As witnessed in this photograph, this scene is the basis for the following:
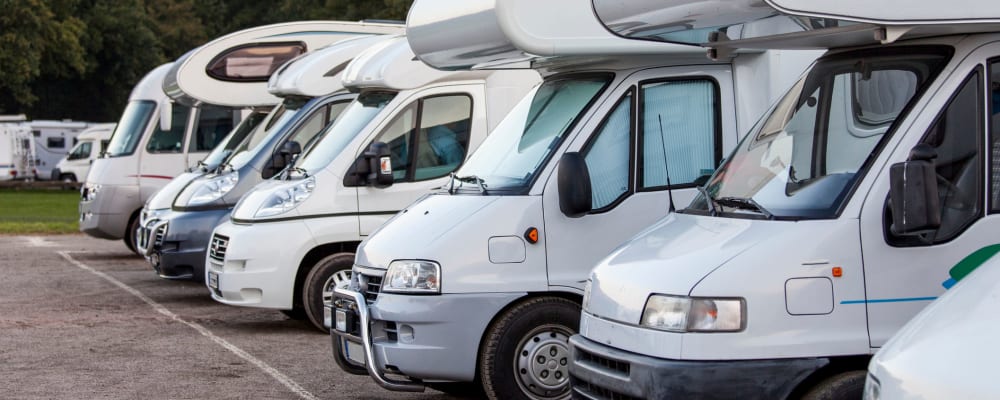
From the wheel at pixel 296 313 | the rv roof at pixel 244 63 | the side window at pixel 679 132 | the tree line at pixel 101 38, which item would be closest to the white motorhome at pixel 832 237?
the side window at pixel 679 132

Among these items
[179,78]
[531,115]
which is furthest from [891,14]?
[179,78]

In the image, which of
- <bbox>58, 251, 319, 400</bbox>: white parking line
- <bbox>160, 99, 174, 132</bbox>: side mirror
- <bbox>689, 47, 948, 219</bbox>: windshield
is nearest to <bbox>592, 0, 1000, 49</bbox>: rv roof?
<bbox>689, 47, 948, 219</bbox>: windshield

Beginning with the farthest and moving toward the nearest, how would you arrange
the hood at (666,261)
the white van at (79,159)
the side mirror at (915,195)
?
the white van at (79,159)
the hood at (666,261)
the side mirror at (915,195)

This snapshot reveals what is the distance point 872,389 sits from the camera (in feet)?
15.6

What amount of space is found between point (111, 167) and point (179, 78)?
285 cm

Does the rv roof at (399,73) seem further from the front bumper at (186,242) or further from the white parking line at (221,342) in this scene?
the front bumper at (186,242)

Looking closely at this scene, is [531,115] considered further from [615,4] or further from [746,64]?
[615,4]

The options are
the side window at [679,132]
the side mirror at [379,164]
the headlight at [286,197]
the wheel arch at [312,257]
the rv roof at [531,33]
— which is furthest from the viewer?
the wheel arch at [312,257]

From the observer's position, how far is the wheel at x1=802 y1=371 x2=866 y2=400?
607cm

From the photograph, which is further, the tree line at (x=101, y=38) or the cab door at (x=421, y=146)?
the tree line at (x=101, y=38)

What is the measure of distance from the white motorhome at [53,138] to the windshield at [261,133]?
4727 centimetres

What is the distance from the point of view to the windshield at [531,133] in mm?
8648

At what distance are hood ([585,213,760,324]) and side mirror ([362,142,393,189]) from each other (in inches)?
185

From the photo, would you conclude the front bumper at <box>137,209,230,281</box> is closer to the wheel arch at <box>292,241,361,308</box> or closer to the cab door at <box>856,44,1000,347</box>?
the wheel arch at <box>292,241,361,308</box>
